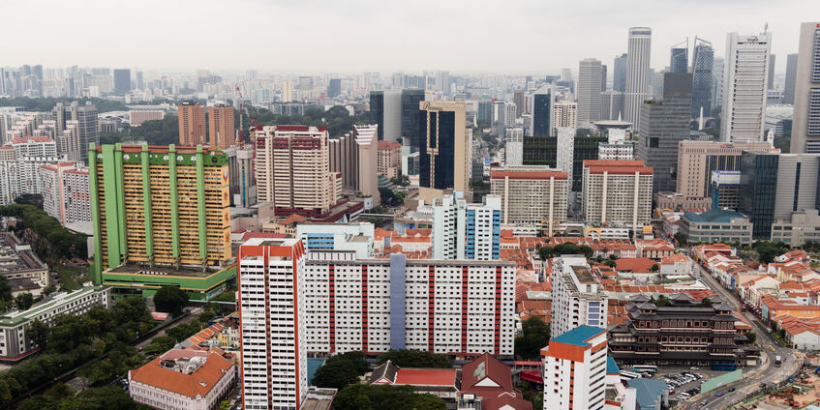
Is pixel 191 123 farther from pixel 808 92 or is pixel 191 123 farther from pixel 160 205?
pixel 808 92

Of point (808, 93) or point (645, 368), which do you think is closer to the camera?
point (645, 368)

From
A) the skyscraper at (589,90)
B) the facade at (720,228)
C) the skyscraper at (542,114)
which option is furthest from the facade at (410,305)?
the skyscraper at (589,90)

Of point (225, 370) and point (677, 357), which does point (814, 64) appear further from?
point (225, 370)

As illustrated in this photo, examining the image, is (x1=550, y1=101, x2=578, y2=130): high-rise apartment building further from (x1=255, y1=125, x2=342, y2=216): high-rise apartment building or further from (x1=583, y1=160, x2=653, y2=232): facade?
(x1=255, y1=125, x2=342, y2=216): high-rise apartment building

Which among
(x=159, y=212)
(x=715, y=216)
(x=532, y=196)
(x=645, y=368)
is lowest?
(x=645, y=368)

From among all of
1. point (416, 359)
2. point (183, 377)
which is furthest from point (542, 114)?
point (183, 377)

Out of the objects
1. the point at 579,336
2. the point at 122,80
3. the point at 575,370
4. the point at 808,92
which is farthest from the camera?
the point at 122,80
